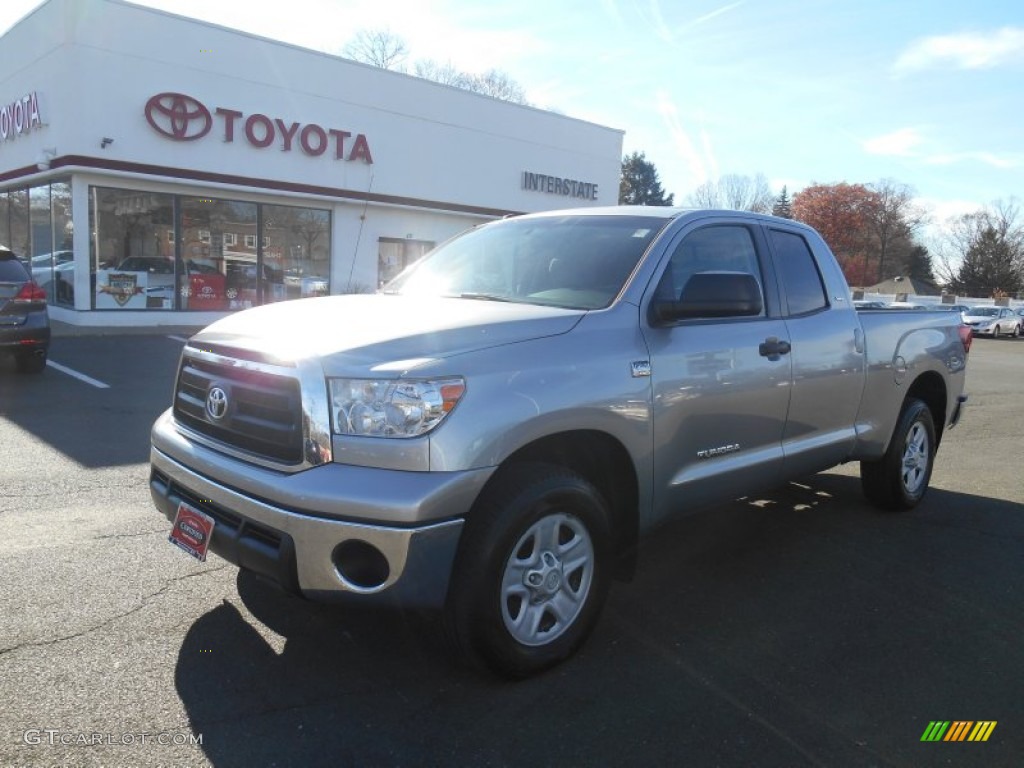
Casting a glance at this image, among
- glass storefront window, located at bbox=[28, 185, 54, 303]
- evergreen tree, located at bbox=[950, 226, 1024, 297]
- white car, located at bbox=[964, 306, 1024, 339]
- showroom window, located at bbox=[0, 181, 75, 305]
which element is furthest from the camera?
evergreen tree, located at bbox=[950, 226, 1024, 297]

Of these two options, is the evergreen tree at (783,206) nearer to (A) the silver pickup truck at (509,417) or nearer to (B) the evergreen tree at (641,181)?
(B) the evergreen tree at (641,181)

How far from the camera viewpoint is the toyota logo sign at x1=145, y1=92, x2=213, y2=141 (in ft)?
52.4

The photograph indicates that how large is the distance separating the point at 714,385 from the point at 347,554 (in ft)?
6.39

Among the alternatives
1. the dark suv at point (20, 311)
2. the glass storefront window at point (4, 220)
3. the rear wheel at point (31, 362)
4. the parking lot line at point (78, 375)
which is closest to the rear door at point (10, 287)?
the dark suv at point (20, 311)

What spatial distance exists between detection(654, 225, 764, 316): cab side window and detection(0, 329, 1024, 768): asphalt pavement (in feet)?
5.20

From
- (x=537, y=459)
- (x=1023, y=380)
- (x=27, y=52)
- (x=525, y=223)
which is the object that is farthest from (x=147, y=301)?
(x=1023, y=380)

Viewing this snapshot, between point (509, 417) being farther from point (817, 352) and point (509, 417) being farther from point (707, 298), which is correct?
point (817, 352)

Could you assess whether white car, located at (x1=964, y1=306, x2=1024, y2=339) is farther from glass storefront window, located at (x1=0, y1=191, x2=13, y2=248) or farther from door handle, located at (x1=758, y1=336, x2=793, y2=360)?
glass storefront window, located at (x1=0, y1=191, x2=13, y2=248)

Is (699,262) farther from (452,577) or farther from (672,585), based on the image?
(452,577)

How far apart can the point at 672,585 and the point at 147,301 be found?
15.6 metres

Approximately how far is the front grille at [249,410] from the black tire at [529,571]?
29.8 inches

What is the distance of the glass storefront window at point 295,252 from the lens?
18.7 m

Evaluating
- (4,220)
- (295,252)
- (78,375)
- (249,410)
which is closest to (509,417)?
(249,410)

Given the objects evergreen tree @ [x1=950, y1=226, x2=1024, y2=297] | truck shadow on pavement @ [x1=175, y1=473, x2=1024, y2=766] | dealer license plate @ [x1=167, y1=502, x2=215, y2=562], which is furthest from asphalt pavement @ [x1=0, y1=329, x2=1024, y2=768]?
evergreen tree @ [x1=950, y1=226, x2=1024, y2=297]
